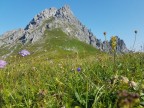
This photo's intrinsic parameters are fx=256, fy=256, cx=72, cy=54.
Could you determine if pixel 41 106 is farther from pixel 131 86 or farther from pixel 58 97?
pixel 131 86

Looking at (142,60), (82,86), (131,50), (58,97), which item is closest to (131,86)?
(82,86)

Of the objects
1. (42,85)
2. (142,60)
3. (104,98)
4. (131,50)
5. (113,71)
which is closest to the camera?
(104,98)

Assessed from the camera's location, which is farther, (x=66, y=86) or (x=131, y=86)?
(x=66, y=86)

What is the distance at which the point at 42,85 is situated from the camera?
4887 millimetres

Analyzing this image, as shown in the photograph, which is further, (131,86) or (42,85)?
(42,85)

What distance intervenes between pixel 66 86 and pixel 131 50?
4.39 metres

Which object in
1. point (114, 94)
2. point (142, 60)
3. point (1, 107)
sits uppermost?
point (142, 60)

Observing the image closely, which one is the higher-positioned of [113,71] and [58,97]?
[113,71]

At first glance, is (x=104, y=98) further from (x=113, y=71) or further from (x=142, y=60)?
(x=142, y=60)

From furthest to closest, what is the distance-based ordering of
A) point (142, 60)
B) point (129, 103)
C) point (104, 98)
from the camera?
point (142, 60)
point (104, 98)
point (129, 103)

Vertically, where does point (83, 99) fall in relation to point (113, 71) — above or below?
below

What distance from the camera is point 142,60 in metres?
6.52

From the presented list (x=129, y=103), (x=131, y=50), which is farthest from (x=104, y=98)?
(x=131, y=50)

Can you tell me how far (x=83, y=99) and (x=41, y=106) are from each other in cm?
61
